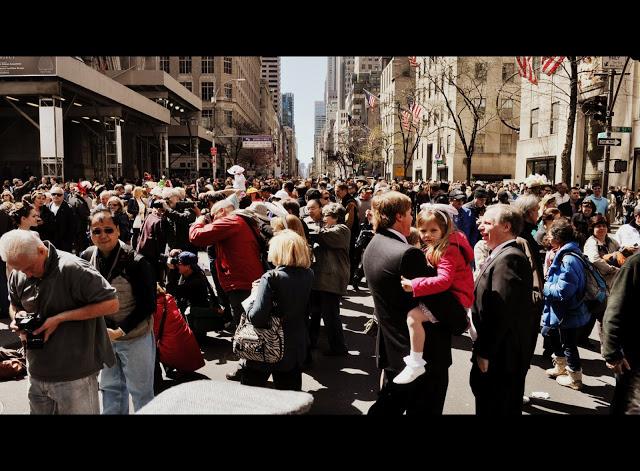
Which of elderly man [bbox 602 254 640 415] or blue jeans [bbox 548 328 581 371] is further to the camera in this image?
blue jeans [bbox 548 328 581 371]

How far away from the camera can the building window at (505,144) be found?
55844mm

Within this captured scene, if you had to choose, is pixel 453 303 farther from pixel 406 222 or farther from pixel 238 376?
pixel 238 376

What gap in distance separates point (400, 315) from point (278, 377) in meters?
1.48

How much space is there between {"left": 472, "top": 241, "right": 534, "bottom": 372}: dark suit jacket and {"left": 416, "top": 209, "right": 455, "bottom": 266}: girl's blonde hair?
0.35m

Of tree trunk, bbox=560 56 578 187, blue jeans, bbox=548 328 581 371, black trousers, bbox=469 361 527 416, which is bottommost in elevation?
blue jeans, bbox=548 328 581 371

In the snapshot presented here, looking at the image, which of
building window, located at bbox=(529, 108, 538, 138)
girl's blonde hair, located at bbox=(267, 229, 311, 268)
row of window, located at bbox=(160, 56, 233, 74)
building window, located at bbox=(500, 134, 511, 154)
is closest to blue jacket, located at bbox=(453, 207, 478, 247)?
girl's blonde hair, located at bbox=(267, 229, 311, 268)

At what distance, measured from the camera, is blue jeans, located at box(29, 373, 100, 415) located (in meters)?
3.76

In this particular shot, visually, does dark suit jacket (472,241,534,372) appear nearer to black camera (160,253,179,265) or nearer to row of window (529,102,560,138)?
black camera (160,253,179,265)

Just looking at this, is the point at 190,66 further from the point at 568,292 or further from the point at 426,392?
the point at 426,392

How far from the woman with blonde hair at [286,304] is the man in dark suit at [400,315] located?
0.83 metres

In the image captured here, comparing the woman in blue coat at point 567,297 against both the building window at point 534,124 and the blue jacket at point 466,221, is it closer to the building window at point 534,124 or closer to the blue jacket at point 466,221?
the blue jacket at point 466,221

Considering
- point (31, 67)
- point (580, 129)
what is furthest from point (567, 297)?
point (580, 129)

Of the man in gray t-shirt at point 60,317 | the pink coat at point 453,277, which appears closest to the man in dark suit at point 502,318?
the pink coat at point 453,277
